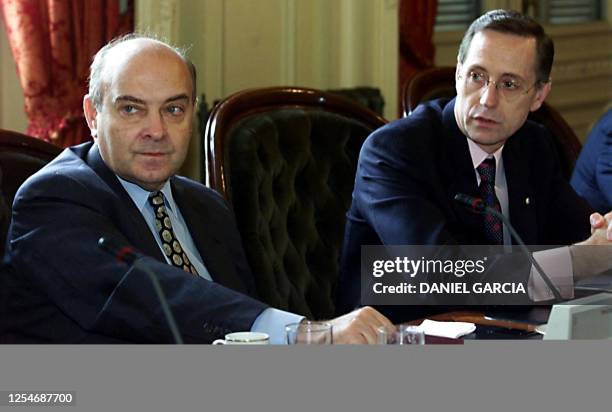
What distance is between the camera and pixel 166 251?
7.75 ft

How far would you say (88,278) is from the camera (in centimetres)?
209

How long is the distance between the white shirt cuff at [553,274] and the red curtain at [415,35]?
220 centimetres

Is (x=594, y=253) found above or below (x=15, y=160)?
below

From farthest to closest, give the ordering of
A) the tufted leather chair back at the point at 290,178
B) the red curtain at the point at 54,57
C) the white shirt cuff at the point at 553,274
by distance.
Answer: the red curtain at the point at 54,57
the tufted leather chair back at the point at 290,178
the white shirt cuff at the point at 553,274

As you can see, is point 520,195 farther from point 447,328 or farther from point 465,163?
point 447,328

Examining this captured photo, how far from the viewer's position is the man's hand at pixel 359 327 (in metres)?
1.85

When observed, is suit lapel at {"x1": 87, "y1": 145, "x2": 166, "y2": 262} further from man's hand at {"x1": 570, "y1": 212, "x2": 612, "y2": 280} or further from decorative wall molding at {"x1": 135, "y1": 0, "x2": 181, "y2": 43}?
decorative wall molding at {"x1": 135, "y1": 0, "x2": 181, "y2": 43}

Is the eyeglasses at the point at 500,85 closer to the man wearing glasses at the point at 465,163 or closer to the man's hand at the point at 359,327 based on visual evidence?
the man wearing glasses at the point at 465,163

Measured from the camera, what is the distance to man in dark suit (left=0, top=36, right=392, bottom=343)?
2.02m

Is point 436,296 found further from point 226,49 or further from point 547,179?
point 226,49

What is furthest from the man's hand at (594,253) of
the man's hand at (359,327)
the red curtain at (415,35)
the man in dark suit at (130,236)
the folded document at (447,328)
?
the red curtain at (415,35)

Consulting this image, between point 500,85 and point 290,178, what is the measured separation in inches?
23.1

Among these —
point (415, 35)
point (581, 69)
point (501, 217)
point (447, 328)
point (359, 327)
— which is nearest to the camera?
point (359, 327)

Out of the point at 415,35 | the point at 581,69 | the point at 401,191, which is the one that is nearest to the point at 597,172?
the point at 401,191
